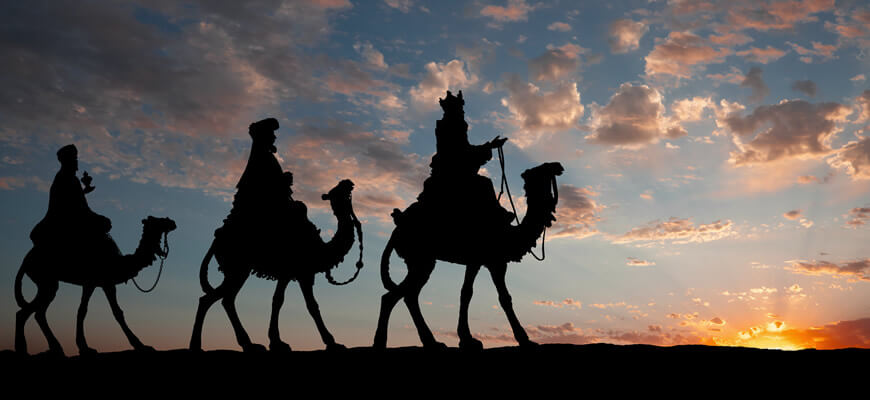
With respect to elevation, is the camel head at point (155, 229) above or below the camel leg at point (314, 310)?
above

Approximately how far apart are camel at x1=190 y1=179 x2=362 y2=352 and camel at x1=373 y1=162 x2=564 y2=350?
1.36m

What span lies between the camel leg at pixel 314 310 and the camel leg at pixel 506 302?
2.64 m

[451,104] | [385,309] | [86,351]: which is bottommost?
[86,351]

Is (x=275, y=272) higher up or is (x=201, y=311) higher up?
(x=275, y=272)

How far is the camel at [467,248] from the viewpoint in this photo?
10.3 metres

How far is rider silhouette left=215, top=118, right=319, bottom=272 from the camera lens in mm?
11336

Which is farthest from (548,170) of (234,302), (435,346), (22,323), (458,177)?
(22,323)

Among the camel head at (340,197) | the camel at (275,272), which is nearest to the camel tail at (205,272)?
the camel at (275,272)

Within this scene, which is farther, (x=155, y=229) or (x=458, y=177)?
(x=155, y=229)

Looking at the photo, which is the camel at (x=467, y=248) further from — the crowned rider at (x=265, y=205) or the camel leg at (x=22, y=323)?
the camel leg at (x=22, y=323)

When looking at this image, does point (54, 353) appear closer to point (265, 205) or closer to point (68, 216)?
point (68, 216)

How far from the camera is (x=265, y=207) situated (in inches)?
455

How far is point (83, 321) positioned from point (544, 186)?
8959 mm

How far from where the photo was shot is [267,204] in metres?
11.6
